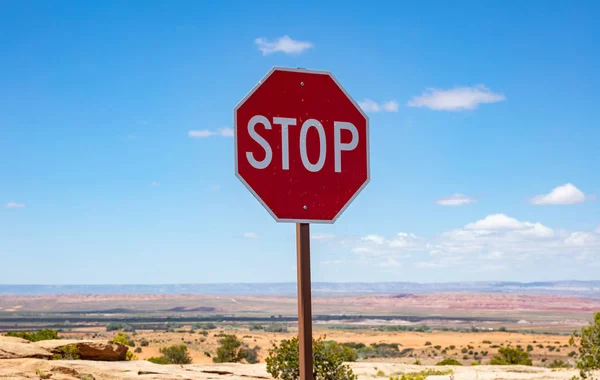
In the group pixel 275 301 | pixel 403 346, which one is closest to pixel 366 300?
pixel 275 301

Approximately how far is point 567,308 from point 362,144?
490 ft

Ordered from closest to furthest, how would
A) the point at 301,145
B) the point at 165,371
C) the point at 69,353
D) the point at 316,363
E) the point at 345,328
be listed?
the point at 301,145 < the point at 316,363 < the point at 165,371 < the point at 69,353 < the point at 345,328

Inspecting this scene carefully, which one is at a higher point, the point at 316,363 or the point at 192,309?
the point at 316,363

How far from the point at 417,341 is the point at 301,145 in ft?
256

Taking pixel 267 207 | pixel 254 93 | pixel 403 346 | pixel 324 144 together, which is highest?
pixel 254 93

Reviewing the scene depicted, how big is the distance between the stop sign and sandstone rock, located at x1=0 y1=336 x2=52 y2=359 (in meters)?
12.8

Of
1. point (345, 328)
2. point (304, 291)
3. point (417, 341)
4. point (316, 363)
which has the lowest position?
point (417, 341)

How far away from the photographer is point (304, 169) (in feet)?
16.2

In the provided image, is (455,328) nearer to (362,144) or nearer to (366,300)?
(366,300)

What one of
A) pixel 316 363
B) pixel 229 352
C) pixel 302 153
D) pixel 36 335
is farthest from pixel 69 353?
pixel 229 352

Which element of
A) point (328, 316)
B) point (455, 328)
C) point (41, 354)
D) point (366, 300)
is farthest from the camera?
point (366, 300)

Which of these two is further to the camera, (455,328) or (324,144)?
(455,328)

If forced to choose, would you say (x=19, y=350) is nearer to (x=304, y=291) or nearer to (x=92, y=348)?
(x=92, y=348)

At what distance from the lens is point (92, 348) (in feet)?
69.8
